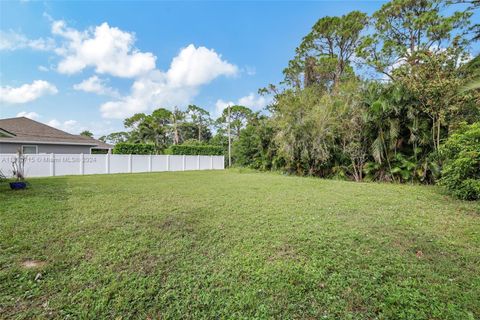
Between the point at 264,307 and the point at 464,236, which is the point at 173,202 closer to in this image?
the point at 264,307

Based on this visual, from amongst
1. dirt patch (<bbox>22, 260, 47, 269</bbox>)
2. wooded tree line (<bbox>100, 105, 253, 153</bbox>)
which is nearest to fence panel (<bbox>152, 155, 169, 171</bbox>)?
wooded tree line (<bbox>100, 105, 253, 153</bbox>)

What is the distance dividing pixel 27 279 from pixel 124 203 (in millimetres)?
2945

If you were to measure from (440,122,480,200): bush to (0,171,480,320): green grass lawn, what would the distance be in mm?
887

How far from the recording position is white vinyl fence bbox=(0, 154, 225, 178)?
10.7 m

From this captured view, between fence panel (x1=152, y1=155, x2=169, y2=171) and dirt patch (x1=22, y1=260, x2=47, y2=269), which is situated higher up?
fence panel (x1=152, y1=155, x2=169, y2=171)

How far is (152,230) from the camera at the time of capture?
3381 mm

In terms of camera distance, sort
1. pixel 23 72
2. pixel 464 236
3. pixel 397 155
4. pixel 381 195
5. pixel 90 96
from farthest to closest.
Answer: pixel 90 96 → pixel 23 72 → pixel 397 155 → pixel 381 195 → pixel 464 236

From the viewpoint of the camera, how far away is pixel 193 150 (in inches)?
794

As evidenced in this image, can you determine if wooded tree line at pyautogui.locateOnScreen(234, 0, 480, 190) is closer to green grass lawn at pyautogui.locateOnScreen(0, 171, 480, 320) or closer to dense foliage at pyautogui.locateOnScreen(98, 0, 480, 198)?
dense foliage at pyautogui.locateOnScreen(98, 0, 480, 198)

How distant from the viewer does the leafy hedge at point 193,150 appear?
19.1 meters

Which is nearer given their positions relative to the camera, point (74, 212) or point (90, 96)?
point (74, 212)

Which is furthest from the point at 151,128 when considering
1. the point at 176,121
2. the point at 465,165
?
the point at 465,165

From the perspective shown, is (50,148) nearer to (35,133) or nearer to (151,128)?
(35,133)

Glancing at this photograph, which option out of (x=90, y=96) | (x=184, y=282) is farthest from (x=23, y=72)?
(x=184, y=282)
